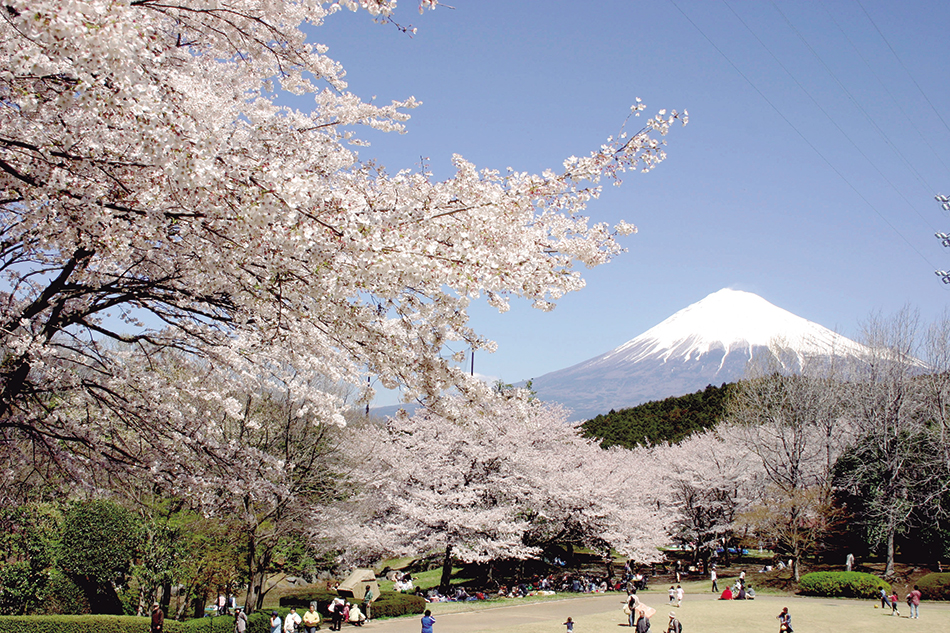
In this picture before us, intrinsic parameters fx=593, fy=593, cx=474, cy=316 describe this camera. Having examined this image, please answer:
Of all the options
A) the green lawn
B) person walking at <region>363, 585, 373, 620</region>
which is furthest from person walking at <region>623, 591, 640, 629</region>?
person walking at <region>363, 585, 373, 620</region>

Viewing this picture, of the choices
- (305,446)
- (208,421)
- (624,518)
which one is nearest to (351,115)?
(208,421)

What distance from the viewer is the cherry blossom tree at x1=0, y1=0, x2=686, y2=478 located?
A: 262 centimetres

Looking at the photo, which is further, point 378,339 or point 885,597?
point 885,597

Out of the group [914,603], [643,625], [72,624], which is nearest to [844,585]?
[914,603]

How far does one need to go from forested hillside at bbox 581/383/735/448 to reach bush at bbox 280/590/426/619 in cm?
3219

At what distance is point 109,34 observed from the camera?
215cm

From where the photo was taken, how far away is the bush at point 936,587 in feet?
70.8

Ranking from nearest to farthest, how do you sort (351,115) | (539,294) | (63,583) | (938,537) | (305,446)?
(539,294), (351,115), (63,583), (305,446), (938,537)

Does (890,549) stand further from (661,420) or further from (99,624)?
(99,624)

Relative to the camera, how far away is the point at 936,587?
21766 mm

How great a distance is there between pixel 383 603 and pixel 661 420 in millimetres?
39782

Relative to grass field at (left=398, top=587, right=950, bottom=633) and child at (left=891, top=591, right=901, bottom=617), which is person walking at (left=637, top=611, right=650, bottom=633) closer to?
grass field at (left=398, top=587, right=950, bottom=633)

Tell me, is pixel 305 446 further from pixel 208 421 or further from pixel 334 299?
pixel 334 299

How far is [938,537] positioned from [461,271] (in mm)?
31055
